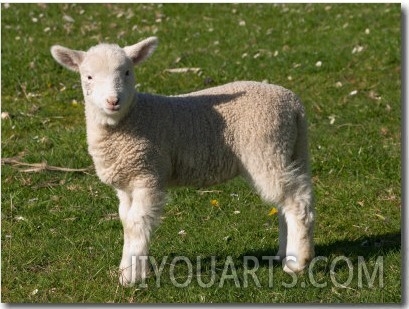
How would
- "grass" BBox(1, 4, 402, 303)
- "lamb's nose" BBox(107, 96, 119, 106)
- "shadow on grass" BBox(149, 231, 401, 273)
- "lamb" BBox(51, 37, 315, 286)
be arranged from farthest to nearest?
"shadow on grass" BBox(149, 231, 401, 273), "grass" BBox(1, 4, 402, 303), "lamb" BBox(51, 37, 315, 286), "lamb's nose" BBox(107, 96, 119, 106)

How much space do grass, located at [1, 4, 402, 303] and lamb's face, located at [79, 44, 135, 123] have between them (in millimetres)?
1191

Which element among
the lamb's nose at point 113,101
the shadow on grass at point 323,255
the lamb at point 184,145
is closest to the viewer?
the lamb's nose at point 113,101

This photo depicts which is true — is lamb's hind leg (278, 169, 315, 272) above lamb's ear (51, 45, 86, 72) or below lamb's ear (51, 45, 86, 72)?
below

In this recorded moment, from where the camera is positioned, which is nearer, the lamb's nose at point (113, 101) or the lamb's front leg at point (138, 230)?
the lamb's nose at point (113, 101)

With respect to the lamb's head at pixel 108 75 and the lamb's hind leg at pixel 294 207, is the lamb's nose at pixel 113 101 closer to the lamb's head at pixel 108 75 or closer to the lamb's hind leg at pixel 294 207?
the lamb's head at pixel 108 75

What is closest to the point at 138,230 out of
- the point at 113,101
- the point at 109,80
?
the point at 113,101

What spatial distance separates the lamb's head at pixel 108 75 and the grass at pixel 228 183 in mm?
1155

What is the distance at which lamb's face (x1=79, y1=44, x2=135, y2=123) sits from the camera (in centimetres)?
557

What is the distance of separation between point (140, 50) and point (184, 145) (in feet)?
2.29

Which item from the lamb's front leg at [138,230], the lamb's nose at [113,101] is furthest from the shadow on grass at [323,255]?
the lamb's nose at [113,101]

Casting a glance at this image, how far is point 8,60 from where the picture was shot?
11367 mm

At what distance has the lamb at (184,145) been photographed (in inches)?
229

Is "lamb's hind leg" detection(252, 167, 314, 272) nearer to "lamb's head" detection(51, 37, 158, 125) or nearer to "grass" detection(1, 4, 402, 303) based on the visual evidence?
"grass" detection(1, 4, 402, 303)

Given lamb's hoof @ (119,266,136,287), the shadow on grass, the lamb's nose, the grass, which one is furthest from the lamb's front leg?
the lamb's nose
